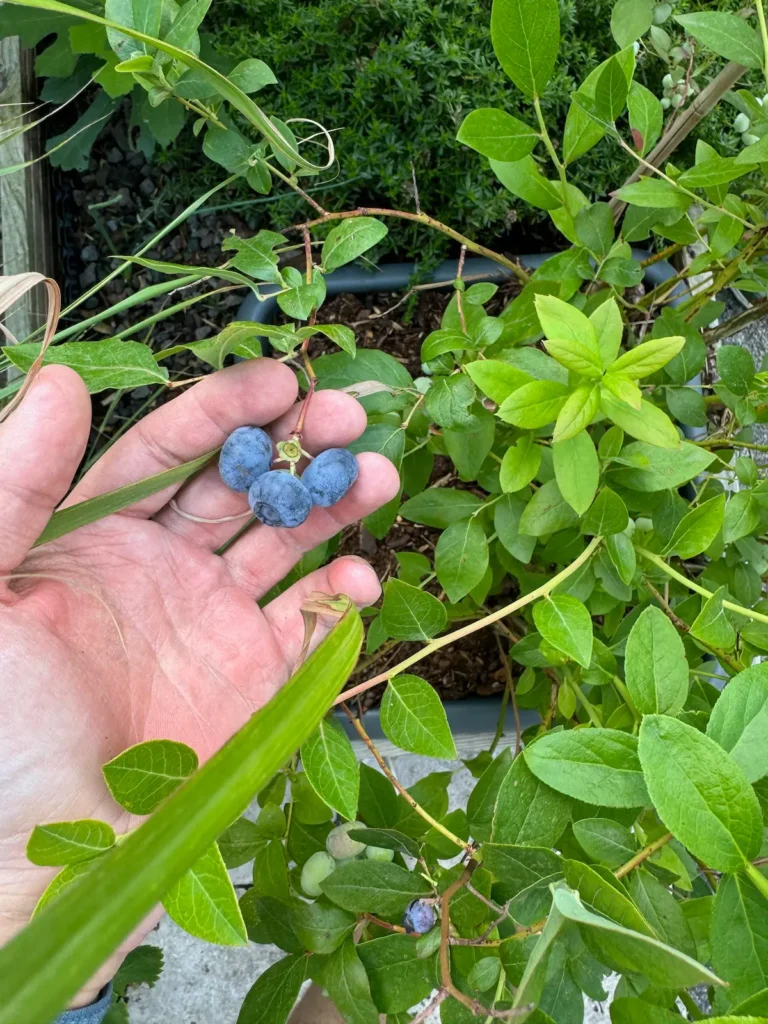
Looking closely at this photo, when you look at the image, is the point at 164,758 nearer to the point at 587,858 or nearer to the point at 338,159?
the point at 587,858

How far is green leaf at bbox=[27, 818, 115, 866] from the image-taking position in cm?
40

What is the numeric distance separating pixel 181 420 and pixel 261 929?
0.45m

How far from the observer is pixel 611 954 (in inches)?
16.6

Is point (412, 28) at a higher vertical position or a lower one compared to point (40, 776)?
higher

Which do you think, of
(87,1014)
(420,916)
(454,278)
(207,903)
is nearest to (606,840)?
(420,916)

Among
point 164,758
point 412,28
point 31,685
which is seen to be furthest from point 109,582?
point 412,28

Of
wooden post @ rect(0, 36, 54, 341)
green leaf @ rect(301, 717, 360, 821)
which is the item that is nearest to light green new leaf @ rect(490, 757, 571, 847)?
green leaf @ rect(301, 717, 360, 821)

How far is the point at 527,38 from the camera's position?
1.97 feet

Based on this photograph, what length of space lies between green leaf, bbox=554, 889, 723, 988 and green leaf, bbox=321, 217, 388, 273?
1.52 ft

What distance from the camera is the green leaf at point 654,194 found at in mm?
634

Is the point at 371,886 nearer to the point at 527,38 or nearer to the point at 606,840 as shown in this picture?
the point at 606,840

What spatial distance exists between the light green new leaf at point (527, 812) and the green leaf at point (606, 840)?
0.09 ft

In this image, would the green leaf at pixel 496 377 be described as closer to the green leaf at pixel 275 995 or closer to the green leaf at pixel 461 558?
the green leaf at pixel 461 558

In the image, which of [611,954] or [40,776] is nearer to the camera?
[611,954]
